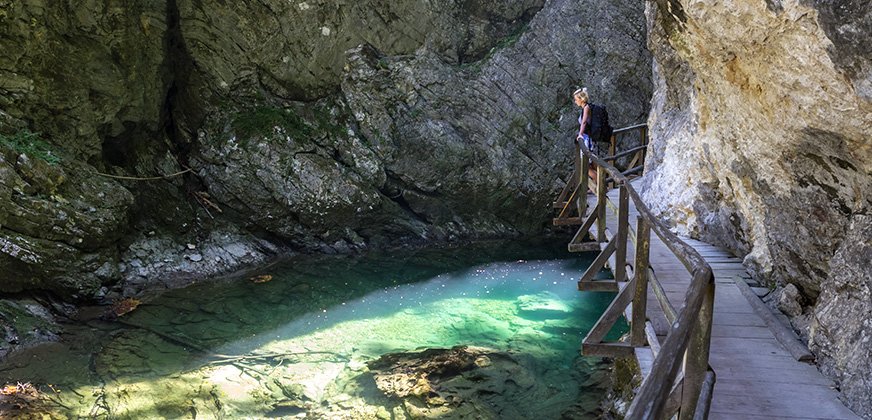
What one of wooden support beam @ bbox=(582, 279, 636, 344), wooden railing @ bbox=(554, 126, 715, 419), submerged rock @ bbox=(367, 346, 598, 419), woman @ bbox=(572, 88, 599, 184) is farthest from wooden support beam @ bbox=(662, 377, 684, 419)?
woman @ bbox=(572, 88, 599, 184)

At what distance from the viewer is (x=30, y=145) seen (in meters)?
10.4

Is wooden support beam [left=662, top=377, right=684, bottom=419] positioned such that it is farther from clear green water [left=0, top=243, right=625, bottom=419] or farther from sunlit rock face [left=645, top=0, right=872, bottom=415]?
clear green water [left=0, top=243, right=625, bottom=419]

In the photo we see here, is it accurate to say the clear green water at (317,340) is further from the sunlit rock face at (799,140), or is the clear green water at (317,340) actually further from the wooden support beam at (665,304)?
the wooden support beam at (665,304)

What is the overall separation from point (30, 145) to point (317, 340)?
620 centimetres

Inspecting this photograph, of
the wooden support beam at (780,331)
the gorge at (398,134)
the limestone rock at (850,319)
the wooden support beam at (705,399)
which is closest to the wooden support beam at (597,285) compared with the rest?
the wooden support beam at (780,331)

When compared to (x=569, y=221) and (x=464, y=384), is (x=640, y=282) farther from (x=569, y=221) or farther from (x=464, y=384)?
(x=569, y=221)

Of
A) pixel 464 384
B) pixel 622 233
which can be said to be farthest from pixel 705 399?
pixel 464 384

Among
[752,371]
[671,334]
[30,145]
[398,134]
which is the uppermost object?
[30,145]

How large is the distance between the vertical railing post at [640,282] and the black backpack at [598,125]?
622 cm

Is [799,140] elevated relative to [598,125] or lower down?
lower down

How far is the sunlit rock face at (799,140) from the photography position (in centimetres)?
363

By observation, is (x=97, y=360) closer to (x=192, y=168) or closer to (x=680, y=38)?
(x=192, y=168)

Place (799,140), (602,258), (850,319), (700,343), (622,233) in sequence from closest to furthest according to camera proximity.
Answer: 1. (700,343)
2. (850,319)
3. (799,140)
4. (622,233)
5. (602,258)

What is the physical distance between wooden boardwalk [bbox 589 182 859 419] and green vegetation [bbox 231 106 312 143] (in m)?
10.7
